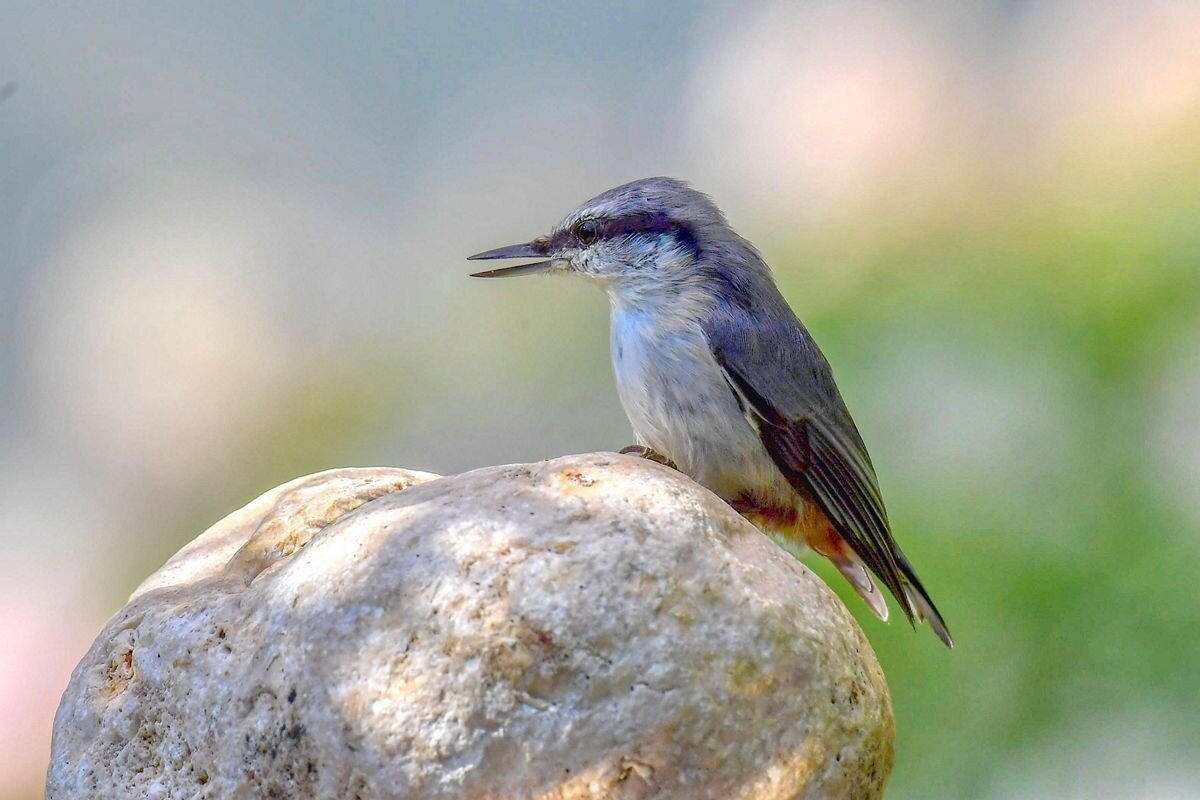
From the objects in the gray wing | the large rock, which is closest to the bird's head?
the gray wing

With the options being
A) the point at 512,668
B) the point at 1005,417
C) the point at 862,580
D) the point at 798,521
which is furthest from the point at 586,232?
the point at 1005,417

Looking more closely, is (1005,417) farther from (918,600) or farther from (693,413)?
(693,413)

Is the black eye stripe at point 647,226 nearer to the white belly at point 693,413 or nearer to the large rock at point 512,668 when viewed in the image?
the white belly at point 693,413

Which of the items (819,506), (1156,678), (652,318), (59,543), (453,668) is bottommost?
(1156,678)

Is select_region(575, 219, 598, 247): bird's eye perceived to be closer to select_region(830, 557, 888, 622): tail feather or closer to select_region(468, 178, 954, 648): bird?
select_region(468, 178, 954, 648): bird

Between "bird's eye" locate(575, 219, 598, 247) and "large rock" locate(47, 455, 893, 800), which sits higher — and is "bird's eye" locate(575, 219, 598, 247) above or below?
above

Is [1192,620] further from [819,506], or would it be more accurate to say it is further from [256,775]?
[256,775]

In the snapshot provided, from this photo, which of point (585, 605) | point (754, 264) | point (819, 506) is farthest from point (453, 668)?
point (754, 264)
